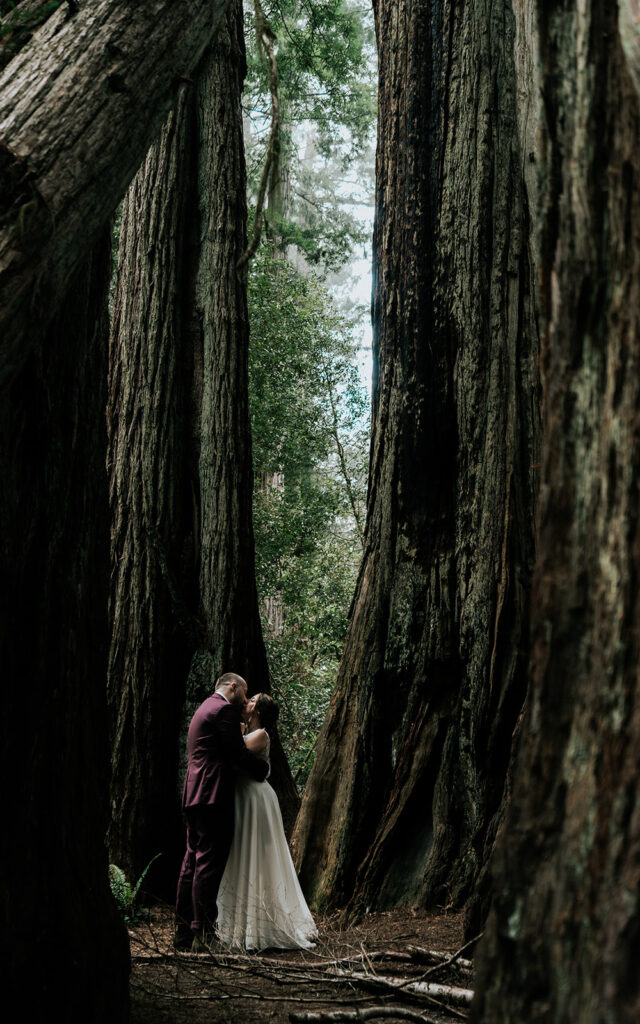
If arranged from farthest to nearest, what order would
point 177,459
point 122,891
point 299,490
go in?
1. point 299,490
2. point 177,459
3. point 122,891

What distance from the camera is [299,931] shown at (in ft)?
20.2

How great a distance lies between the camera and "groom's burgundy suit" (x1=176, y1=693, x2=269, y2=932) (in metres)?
6.38

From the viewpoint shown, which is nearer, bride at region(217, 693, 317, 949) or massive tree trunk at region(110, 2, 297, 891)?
bride at region(217, 693, 317, 949)

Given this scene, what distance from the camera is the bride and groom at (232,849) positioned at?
6223mm

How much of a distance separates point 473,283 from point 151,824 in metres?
4.96

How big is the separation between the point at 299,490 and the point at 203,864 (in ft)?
32.9

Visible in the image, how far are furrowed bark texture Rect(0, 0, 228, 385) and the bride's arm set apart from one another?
4605 mm

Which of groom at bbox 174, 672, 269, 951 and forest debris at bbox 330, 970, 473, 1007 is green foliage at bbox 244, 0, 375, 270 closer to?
groom at bbox 174, 672, 269, 951

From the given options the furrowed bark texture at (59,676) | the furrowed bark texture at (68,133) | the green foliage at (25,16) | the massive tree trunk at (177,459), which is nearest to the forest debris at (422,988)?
the furrowed bark texture at (59,676)

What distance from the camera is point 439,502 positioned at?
666 cm

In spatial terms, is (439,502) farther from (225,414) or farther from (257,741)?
(225,414)

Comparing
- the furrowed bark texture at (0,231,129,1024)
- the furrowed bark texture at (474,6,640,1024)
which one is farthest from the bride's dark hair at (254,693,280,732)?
the furrowed bark texture at (474,6,640,1024)

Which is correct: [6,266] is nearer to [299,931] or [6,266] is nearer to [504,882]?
[504,882]

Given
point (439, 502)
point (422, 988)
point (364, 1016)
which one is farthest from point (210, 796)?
point (364, 1016)
